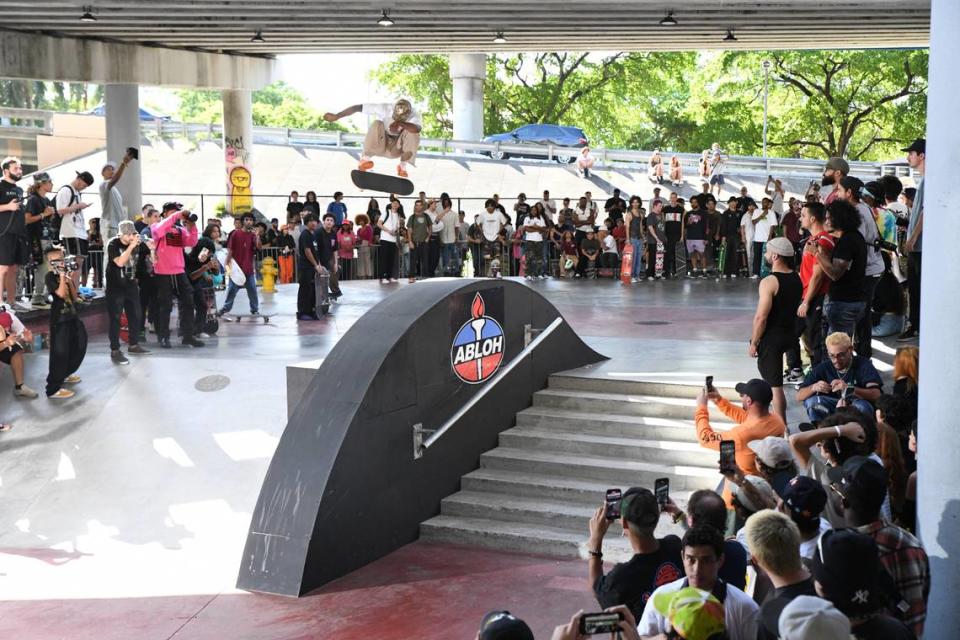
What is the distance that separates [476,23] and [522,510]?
1686 centimetres

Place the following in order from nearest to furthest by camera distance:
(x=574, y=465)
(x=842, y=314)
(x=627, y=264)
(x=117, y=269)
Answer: (x=842, y=314), (x=574, y=465), (x=117, y=269), (x=627, y=264)

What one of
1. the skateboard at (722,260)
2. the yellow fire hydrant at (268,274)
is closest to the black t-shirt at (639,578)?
the yellow fire hydrant at (268,274)

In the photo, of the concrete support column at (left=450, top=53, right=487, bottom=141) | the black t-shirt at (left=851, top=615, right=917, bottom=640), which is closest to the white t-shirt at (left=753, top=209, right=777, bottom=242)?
the black t-shirt at (left=851, top=615, right=917, bottom=640)

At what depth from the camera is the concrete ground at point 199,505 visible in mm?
8023

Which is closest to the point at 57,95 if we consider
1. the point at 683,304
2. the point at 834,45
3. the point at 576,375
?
the point at 834,45

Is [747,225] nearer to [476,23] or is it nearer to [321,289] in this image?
[476,23]

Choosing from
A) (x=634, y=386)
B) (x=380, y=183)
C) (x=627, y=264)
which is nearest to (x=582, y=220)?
(x=627, y=264)

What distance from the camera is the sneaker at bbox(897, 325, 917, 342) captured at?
12.9m

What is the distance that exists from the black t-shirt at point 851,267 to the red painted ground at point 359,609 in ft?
10.8

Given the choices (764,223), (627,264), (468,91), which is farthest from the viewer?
(468,91)

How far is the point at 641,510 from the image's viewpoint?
5215 millimetres

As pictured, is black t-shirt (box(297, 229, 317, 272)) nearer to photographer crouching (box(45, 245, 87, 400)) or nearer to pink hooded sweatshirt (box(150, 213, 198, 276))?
pink hooded sweatshirt (box(150, 213, 198, 276))

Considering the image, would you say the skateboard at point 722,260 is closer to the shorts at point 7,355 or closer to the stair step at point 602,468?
the stair step at point 602,468

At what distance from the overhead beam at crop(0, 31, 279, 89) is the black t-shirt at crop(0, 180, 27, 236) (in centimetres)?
1003
